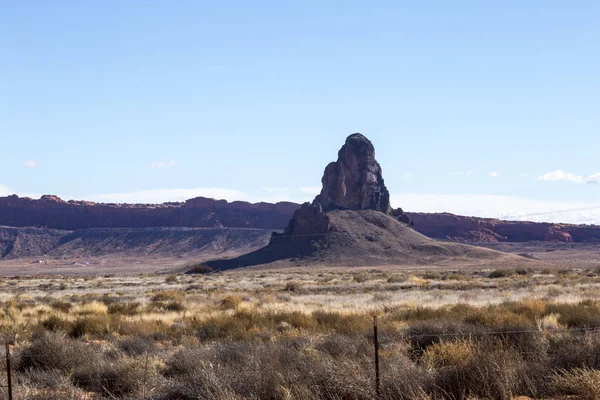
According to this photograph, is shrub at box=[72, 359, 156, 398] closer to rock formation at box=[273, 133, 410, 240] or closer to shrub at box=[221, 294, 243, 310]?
shrub at box=[221, 294, 243, 310]

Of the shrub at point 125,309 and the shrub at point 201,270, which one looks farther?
the shrub at point 201,270

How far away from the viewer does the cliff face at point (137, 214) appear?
172 meters

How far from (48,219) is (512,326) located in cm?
17723

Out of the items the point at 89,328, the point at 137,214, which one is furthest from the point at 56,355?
the point at 137,214

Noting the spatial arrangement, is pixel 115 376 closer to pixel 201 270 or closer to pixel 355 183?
pixel 201 270

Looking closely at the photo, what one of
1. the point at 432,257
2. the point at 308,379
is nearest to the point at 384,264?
the point at 432,257

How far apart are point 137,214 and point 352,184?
8362cm

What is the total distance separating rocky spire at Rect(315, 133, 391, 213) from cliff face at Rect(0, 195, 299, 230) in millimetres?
54759

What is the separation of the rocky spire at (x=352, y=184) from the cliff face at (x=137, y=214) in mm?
54759

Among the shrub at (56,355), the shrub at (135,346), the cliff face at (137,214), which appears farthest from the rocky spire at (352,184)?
the shrub at (56,355)

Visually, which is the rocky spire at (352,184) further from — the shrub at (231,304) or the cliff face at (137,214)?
the shrub at (231,304)

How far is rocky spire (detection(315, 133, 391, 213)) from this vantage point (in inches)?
4496

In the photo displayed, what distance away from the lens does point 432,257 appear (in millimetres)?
101375

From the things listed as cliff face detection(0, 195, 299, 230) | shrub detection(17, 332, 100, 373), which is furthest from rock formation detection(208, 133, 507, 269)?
shrub detection(17, 332, 100, 373)
